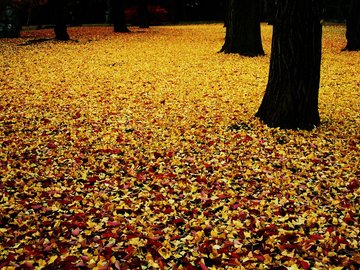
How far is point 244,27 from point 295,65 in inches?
305

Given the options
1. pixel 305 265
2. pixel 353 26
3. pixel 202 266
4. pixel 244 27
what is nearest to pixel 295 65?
pixel 305 265

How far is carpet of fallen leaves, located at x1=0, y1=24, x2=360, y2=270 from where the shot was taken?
3.22m

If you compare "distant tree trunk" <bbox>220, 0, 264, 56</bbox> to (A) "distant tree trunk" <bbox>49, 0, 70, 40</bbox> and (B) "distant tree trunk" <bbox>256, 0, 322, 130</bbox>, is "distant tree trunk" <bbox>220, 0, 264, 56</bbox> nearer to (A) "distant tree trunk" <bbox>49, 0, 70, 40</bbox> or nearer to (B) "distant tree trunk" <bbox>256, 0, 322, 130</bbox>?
(B) "distant tree trunk" <bbox>256, 0, 322, 130</bbox>

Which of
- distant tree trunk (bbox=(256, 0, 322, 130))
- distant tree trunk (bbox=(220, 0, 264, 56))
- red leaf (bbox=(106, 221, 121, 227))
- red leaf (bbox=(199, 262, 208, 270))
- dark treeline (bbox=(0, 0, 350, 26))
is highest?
dark treeline (bbox=(0, 0, 350, 26))

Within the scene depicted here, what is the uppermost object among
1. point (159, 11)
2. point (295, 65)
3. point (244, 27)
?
point (159, 11)

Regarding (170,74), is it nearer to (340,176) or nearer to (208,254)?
(340,176)

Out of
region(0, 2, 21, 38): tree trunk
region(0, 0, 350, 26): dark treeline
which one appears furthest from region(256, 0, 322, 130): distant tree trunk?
region(0, 0, 350, 26): dark treeline

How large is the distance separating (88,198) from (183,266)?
1.62 meters

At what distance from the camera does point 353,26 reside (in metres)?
13.5

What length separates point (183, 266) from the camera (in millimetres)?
3070

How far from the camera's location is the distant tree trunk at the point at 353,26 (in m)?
13.2

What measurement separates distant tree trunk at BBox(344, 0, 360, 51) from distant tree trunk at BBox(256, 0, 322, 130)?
9314 millimetres

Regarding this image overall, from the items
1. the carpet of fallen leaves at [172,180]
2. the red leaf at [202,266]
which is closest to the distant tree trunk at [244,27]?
the carpet of fallen leaves at [172,180]

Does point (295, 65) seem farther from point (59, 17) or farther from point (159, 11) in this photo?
point (159, 11)
